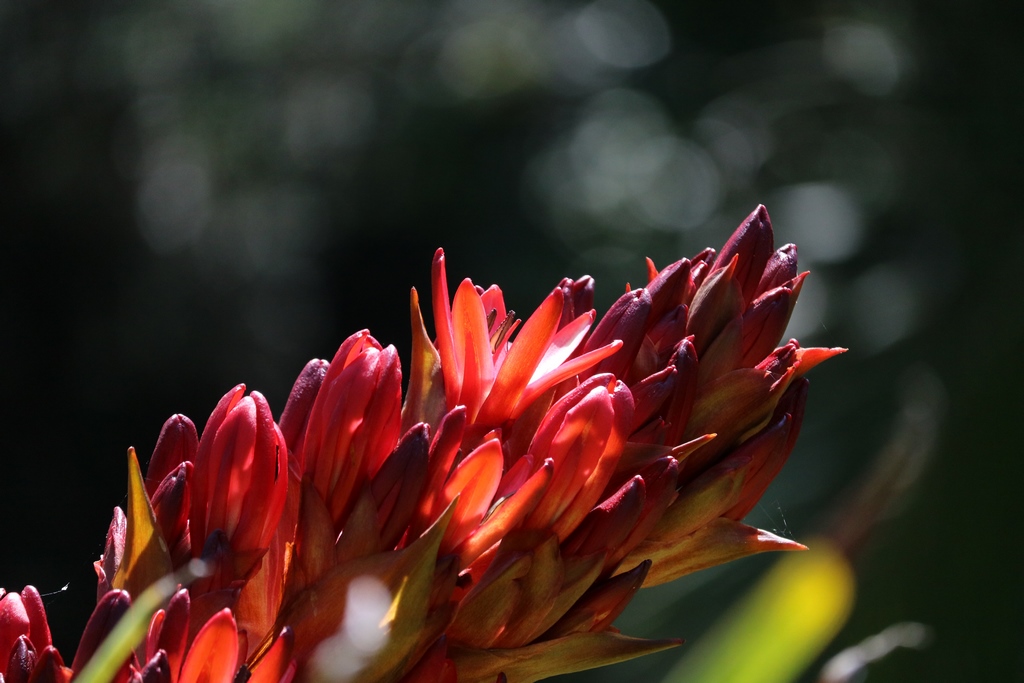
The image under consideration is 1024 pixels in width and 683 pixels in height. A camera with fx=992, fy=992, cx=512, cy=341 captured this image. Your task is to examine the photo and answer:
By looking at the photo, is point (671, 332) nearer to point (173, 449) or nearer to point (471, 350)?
point (471, 350)

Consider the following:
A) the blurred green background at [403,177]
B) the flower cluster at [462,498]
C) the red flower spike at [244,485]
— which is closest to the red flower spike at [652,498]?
the flower cluster at [462,498]

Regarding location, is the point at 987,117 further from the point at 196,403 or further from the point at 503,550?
the point at 196,403

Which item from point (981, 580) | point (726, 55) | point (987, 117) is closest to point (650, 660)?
point (981, 580)

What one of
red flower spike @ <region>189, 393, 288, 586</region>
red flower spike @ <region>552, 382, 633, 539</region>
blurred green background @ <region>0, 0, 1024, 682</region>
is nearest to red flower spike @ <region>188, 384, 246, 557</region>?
red flower spike @ <region>189, 393, 288, 586</region>

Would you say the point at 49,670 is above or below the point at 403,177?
below

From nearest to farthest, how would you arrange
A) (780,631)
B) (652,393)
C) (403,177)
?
(780,631) → (652,393) → (403,177)

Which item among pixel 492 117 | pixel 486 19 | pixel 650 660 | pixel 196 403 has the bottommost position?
pixel 650 660

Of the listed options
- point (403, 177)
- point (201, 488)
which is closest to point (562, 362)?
point (201, 488)
